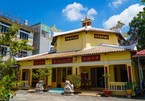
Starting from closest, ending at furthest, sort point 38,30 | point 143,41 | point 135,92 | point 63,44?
1. point 135,92
2. point 63,44
3. point 143,41
4. point 38,30

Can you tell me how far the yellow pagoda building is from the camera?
582 inches

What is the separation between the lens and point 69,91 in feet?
48.1

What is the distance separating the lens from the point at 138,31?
25.3 meters

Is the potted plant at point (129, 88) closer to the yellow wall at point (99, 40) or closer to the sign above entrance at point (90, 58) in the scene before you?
the sign above entrance at point (90, 58)

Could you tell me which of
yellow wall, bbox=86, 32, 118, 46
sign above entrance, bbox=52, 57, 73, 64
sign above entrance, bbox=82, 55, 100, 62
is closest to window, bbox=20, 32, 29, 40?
sign above entrance, bbox=52, 57, 73, 64

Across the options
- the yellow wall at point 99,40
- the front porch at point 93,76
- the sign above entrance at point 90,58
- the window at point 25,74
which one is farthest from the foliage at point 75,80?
the window at point 25,74

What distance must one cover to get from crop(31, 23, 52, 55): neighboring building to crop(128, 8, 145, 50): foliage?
15741mm

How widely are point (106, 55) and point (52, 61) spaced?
660cm

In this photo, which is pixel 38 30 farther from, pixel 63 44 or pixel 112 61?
pixel 112 61

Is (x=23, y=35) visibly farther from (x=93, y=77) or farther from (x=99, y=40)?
(x=93, y=77)

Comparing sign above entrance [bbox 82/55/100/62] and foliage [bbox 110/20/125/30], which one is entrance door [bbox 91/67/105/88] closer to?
sign above entrance [bbox 82/55/100/62]

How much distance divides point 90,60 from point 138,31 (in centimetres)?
1275

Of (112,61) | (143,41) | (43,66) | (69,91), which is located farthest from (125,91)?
(143,41)

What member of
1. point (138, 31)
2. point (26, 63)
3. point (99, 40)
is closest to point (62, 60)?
point (99, 40)
